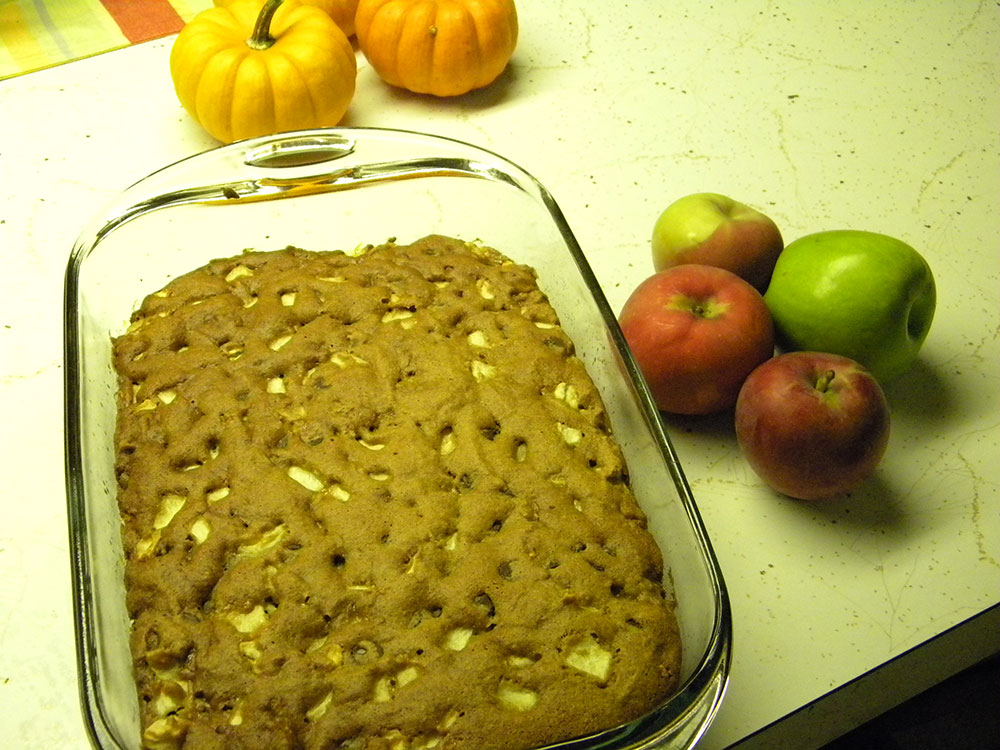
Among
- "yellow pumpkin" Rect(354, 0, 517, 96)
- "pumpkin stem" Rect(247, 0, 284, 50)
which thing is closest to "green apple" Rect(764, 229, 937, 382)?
"yellow pumpkin" Rect(354, 0, 517, 96)

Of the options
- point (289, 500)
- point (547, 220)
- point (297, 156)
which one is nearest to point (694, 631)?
point (289, 500)

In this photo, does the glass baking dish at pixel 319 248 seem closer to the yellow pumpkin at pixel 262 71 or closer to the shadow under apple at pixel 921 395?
the yellow pumpkin at pixel 262 71

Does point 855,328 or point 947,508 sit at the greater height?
point 855,328

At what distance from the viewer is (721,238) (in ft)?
3.92

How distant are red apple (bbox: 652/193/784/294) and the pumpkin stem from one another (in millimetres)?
646

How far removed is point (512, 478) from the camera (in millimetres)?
957

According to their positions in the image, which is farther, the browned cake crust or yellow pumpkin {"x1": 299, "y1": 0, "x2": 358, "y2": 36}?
yellow pumpkin {"x1": 299, "y1": 0, "x2": 358, "y2": 36}

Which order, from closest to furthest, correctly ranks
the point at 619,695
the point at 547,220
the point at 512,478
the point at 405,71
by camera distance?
1. the point at 619,695
2. the point at 512,478
3. the point at 547,220
4. the point at 405,71

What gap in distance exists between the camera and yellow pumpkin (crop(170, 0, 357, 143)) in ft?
4.64

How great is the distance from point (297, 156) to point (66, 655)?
0.64 meters

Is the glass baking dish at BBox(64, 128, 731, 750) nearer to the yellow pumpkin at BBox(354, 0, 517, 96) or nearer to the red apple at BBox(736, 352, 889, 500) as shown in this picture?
the red apple at BBox(736, 352, 889, 500)

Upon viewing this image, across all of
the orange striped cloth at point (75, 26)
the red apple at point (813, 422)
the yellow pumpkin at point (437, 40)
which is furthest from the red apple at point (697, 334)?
the orange striped cloth at point (75, 26)

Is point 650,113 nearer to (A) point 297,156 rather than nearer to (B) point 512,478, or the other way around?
(A) point 297,156

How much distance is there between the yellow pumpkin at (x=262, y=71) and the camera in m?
1.42
